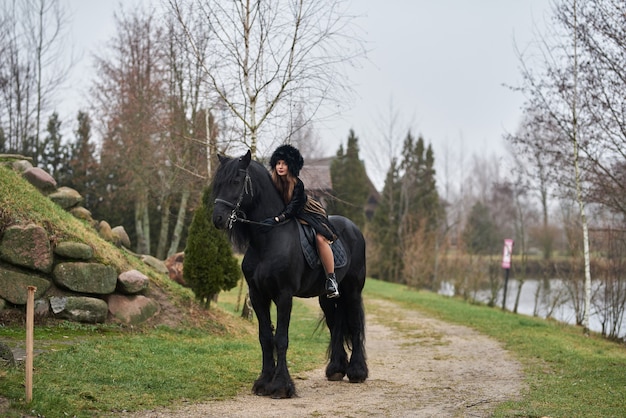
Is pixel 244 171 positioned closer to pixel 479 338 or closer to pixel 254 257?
pixel 254 257

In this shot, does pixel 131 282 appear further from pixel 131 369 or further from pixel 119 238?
pixel 119 238

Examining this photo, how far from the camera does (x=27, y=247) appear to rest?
31.8ft

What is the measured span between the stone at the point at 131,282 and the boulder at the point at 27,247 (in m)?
1.26

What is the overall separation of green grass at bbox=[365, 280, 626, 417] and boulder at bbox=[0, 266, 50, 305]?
7.22 m

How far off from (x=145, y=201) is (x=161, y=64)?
5.93 metres

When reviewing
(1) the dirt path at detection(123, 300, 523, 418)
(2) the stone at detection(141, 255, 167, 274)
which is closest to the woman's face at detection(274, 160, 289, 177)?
(1) the dirt path at detection(123, 300, 523, 418)

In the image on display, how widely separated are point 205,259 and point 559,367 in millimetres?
6978

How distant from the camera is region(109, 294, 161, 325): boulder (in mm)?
10430

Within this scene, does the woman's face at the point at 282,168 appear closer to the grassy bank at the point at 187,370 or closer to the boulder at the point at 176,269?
the grassy bank at the point at 187,370

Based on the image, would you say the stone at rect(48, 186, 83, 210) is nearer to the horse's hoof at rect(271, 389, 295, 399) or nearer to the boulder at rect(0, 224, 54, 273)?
the boulder at rect(0, 224, 54, 273)

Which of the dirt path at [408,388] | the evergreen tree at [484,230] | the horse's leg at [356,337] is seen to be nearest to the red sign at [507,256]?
the dirt path at [408,388]

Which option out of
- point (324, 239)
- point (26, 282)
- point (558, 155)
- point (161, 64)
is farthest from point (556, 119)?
point (161, 64)

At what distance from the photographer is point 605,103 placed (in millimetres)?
11930

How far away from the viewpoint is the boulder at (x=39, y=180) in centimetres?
1278
